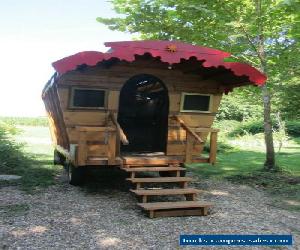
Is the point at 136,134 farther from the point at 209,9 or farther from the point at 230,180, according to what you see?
the point at 209,9

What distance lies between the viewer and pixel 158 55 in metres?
8.69

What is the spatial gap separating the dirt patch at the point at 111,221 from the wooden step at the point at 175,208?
0.17m

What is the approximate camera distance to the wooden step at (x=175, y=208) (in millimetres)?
7320

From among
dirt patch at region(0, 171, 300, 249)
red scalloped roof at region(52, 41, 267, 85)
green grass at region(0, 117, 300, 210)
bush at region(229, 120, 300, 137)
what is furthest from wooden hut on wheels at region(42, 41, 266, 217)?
bush at region(229, 120, 300, 137)

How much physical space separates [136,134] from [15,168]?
3.86 m

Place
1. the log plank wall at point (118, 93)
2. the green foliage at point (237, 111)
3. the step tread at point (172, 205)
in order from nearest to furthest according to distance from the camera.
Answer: the step tread at point (172, 205), the log plank wall at point (118, 93), the green foliage at point (237, 111)

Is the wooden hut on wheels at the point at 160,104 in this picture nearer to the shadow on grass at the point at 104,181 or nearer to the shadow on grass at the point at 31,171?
the shadow on grass at the point at 104,181

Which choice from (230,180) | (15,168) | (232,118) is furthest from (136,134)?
(232,118)

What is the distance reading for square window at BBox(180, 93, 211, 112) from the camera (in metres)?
10.4

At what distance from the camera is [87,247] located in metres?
5.62

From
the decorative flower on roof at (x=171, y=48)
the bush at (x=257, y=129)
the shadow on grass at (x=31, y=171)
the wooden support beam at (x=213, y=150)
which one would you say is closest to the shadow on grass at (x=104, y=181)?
the shadow on grass at (x=31, y=171)

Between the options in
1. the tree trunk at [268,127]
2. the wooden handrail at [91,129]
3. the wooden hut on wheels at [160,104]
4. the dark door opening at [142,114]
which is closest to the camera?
the wooden hut on wheels at [160,104]

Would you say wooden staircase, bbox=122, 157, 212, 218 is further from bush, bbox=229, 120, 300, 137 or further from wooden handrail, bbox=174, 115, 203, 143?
bush, bbox=229, 120, 300, 137

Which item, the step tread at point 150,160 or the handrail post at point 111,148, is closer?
the handrail post at point 111,148
